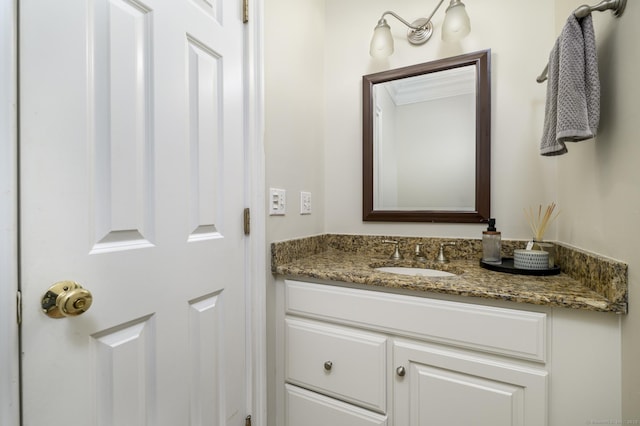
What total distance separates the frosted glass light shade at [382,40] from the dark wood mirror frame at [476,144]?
0.33 feet

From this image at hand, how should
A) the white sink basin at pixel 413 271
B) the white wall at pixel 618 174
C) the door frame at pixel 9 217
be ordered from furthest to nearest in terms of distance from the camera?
the white sink basin at pixel 413 271 → the white wall at pixel 618 174 → the door frame at pixel 9 217

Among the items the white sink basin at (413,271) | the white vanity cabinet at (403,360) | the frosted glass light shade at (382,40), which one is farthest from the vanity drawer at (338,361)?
the frosted glass light shade at (382,40)

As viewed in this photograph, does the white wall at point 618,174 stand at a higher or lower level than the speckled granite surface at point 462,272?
higher

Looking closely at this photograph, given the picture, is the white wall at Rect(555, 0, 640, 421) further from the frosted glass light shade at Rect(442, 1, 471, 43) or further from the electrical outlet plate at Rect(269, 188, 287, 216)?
the electrical outlet plate at Rect(269, 188, 287, 216)

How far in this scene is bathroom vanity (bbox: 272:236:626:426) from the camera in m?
0.76

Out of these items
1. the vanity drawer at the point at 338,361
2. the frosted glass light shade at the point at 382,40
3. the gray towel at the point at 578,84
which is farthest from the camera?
the frosted glass light shade at the point at 382,40

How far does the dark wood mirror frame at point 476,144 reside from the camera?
4.24 ft

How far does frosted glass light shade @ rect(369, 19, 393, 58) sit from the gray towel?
737 millimetres

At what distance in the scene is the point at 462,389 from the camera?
87cm

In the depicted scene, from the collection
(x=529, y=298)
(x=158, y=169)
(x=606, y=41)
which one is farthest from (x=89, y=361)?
(x=606, y=41)

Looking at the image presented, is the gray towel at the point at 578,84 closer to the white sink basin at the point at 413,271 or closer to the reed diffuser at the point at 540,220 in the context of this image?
the reed diffuser at the point at 540,220

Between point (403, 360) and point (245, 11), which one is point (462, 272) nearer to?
point (403, 360)

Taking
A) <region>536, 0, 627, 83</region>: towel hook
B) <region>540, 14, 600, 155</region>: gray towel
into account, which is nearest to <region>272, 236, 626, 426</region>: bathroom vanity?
<region>540, 14, 600, 155</region>: gray towel

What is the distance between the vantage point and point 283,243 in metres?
1.24
